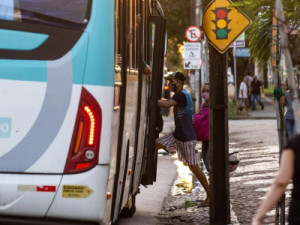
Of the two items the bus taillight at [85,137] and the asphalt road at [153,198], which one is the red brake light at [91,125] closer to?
the bus taillight at [85,137]

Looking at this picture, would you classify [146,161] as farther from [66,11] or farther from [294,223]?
[294,223]

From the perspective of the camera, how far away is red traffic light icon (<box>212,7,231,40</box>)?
34.6 ft

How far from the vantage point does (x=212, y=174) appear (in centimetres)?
1058

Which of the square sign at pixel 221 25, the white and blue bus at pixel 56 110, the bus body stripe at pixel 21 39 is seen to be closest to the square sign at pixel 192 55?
the square sign at pixel 221 25

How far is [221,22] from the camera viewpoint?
417 inches

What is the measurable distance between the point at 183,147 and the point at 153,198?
1.37m

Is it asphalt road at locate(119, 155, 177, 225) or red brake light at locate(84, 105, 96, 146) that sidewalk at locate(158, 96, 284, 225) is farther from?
red brake light at locate(84, 105, 96, 146)

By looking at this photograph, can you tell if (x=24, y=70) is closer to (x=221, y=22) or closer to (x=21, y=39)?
(x=21, y=39)

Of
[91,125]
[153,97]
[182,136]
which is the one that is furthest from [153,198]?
[91,125]

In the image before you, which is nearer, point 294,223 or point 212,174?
point 294,223

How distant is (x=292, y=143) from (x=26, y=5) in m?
2.86

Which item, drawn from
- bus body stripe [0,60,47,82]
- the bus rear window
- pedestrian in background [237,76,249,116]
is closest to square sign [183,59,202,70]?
pedestrian in background [237,76,249,116]

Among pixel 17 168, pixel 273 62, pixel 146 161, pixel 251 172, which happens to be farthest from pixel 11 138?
pixel 251 172

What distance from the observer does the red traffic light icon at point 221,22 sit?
1053 centimetres
